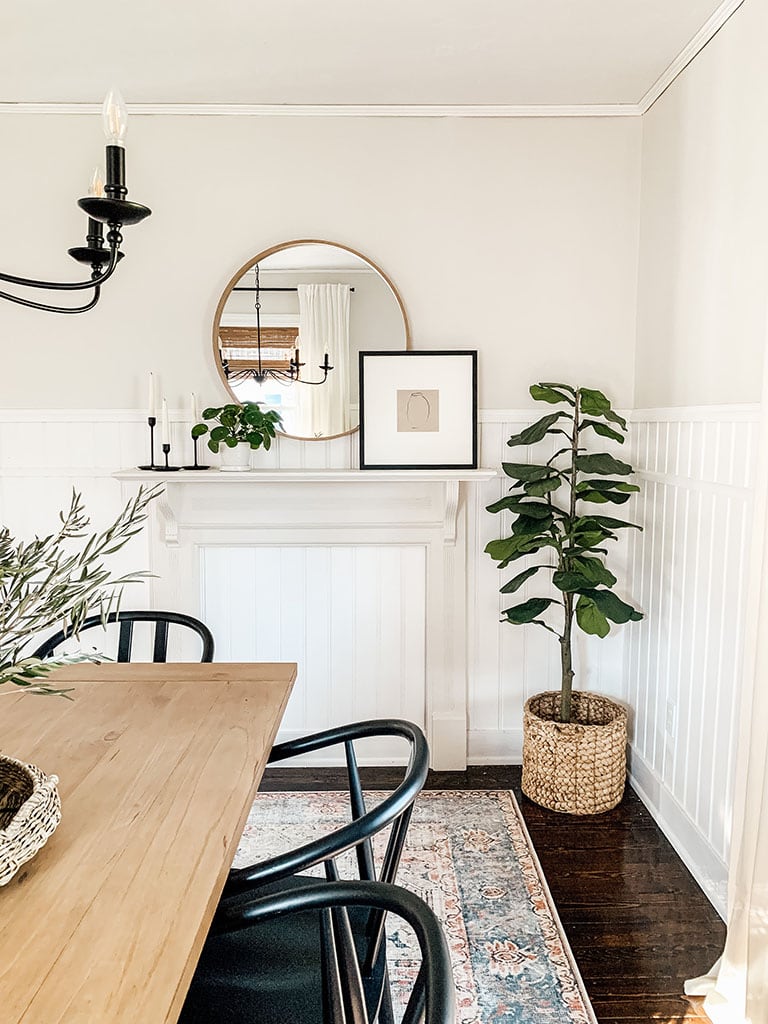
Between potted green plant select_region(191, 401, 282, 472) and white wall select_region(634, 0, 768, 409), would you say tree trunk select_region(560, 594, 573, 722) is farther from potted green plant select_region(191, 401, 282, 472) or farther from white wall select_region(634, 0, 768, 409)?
potted green plant select_region(191, 401, 282, 472)

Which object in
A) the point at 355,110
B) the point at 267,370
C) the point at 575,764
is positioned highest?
the point at 355,110

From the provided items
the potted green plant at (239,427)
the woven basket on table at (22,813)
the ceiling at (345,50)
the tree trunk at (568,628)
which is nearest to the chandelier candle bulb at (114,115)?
the woven basket on table at (22,813)

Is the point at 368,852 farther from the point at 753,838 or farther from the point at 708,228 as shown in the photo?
the point at 708,228

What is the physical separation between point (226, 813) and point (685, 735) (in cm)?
172

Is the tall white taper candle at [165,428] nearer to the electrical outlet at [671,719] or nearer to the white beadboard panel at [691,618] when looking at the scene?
the white beadboard panel at [691,618]

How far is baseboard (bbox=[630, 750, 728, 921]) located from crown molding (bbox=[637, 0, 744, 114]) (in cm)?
225

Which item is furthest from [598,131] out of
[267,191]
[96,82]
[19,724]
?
[19,724]

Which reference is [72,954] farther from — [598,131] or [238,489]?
[598,131]

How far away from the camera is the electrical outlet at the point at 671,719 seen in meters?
2.65

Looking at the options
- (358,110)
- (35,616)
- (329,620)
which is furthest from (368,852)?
(358,110)

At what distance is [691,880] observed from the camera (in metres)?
2.42

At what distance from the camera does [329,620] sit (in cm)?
319

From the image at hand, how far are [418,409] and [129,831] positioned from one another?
2.06 metres

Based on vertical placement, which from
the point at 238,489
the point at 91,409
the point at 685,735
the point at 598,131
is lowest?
the point at 685,735
